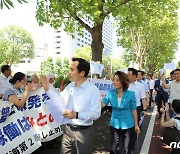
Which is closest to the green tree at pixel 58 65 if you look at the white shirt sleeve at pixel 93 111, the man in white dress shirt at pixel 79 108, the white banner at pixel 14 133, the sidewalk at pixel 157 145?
the sidewalk at pixel 157 145

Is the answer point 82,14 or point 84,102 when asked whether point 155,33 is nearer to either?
point 82,14

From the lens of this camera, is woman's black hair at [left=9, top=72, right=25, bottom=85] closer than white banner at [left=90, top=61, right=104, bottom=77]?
Yes

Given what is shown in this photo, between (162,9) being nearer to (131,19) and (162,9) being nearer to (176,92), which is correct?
(131,19)

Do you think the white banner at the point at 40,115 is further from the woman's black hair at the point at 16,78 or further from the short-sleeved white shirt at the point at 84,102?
the short-sleeved white shirt at the point at 84,102

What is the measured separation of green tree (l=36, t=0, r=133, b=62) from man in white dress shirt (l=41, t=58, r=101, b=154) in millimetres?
5147

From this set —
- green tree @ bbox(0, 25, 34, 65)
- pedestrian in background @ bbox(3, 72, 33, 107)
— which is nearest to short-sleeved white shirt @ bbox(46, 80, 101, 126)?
pedestrian in background @ bbox(3, 72, 33, 107)

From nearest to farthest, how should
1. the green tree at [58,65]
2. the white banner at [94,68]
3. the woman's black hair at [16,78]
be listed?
the woman's black hair at [16,78], the white banner at [94,68], the green tree at [58,65]

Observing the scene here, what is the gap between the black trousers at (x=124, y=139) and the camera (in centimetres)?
483

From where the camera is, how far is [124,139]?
4.87m

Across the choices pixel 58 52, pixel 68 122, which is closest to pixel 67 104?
pixel 68 122

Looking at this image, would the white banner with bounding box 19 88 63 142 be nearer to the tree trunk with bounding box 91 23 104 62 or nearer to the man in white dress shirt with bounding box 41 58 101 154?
the man in white dress shirt with bounding box 41 58 101 154

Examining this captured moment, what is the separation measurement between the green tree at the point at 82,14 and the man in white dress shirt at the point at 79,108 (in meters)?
A: 5.15

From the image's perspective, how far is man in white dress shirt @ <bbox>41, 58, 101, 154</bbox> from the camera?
3.50 metres

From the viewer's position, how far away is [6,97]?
4.99 metres
